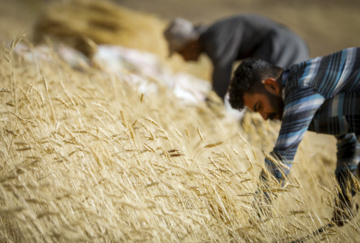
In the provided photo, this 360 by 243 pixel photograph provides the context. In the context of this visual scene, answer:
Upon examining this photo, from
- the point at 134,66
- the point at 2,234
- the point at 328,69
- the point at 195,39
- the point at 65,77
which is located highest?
the point at 328,69

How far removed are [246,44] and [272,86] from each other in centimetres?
102

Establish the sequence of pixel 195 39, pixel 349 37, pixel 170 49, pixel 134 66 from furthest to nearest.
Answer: pixel 349 37 < pixel 134 66 < pixel 170 49 < pixel 195 39

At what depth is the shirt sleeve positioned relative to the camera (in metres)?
0.80

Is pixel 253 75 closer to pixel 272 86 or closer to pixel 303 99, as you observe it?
pixel 272 86

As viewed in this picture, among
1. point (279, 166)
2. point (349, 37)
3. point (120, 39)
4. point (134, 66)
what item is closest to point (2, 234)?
point (279, 166)

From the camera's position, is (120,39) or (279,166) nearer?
(279,166)

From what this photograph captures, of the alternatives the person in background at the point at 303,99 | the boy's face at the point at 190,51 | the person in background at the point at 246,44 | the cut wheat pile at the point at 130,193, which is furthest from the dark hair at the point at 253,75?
the boy's face at the point at 190,51

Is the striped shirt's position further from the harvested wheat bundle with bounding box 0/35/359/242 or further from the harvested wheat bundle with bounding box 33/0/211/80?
the harvested wheat bundle with bounding box 33/0/211/80

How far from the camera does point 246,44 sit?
1.87m

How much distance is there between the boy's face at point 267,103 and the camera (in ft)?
3.14

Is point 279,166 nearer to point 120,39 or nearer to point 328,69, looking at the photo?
point 328,69

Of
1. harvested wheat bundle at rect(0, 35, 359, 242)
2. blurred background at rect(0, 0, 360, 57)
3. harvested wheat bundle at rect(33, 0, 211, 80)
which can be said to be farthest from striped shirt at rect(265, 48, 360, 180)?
blurred background at rect(0, 0, 360, 57)

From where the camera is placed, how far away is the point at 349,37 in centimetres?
545

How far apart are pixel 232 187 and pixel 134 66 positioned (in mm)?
2614
